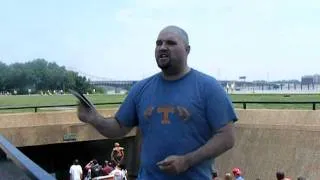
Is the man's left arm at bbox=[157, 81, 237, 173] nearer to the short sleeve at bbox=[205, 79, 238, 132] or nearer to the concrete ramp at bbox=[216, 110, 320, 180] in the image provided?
the short sleeve at bbox=[205, 79, 238, 132]

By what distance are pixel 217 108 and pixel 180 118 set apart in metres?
0.19

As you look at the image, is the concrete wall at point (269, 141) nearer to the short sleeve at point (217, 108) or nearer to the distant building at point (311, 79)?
the short sleeve at point (217, 108)

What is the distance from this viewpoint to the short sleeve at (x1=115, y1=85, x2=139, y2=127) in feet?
10.1

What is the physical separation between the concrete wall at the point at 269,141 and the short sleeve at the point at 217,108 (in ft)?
39.0

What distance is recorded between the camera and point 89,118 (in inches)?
122

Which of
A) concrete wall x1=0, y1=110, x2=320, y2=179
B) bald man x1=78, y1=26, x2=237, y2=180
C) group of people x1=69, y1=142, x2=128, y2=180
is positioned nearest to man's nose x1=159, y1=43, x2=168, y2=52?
bald man x1=78, y1=26, x2=237, y2=180

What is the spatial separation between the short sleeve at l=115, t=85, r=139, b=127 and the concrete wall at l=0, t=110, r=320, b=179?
11718 millimetres

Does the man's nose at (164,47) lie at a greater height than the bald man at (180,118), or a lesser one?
greater

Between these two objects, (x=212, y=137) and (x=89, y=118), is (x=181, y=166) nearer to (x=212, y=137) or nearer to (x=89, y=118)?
(x=212, y=137)

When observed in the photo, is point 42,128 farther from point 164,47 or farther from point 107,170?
point 164,47

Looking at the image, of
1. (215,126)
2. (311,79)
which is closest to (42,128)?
(215,126)

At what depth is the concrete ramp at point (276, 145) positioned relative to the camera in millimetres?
14523

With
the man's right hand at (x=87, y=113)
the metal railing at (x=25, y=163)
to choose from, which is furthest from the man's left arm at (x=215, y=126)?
the metal railing at (x=25, y=163)

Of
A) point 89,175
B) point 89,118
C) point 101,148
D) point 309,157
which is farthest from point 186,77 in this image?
point 101,148
